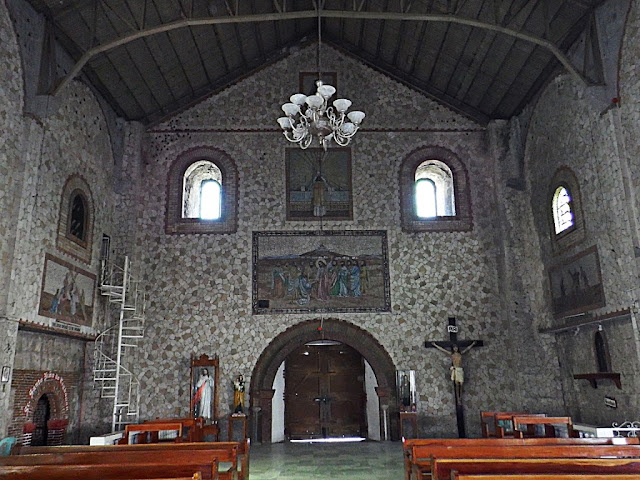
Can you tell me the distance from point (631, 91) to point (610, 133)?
0.86m

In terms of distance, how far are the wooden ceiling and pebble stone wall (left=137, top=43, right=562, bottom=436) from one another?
1.96 feet

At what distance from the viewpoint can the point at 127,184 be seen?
51.5ft

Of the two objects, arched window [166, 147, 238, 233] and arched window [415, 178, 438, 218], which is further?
arched window [415, 178, 438, 218]

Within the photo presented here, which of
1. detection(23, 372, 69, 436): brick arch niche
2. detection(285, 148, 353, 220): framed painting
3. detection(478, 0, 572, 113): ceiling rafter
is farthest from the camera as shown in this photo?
detection(285, 148, 353, 220): framed painting

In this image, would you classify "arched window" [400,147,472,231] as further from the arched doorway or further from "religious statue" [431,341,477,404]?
the arched doorway

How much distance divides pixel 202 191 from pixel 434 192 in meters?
6.90

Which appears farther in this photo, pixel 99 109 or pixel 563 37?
pixel 99 109

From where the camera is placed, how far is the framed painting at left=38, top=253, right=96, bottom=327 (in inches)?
461

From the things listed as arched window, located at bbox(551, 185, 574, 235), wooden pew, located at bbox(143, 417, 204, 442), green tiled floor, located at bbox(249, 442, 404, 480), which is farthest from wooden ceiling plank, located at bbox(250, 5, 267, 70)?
green tiled floor, located at bbox(249, 442, 404, 480)

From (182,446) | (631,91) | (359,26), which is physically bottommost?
(182,446)

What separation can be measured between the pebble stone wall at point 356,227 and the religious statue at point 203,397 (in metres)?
0.43

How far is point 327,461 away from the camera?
38.2 ft

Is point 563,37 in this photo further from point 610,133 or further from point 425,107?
point 425,107

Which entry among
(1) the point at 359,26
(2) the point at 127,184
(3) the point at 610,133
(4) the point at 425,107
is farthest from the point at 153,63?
(3) the point at 610,133
